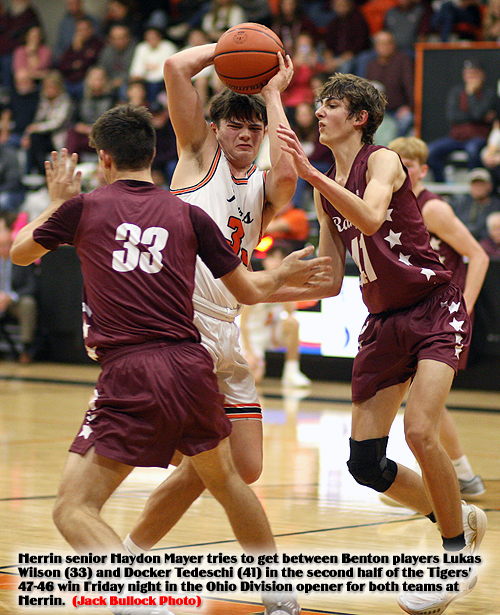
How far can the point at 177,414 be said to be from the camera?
3344mm

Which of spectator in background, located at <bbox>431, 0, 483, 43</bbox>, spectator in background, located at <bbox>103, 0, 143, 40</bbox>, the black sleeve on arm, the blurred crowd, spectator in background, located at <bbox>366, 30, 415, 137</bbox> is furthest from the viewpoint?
spectator in background, located at <bbox>103, 0, 143, 40</bbox>

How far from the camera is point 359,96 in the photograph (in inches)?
178

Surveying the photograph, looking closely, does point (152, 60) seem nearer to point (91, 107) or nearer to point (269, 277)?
point (91, 107)

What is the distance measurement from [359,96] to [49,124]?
12.2 m

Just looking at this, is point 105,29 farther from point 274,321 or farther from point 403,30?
point 274,321

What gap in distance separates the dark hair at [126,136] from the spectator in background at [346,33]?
11235mm

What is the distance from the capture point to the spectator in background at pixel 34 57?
17234 millimetres

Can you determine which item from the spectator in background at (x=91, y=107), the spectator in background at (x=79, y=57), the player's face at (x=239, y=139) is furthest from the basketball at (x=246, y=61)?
the spectator in background at (x=79, y=57)

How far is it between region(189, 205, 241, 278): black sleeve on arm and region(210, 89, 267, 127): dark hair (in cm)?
101

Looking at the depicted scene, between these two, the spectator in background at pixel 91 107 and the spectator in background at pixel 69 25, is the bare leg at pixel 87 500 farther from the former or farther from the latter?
the spectator in background at pixel 69 25

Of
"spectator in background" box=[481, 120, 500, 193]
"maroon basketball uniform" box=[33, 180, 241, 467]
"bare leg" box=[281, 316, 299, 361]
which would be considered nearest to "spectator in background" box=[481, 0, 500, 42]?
"spectator in background" box=[481, 120, 500, 193]

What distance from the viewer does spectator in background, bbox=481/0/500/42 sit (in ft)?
42.5

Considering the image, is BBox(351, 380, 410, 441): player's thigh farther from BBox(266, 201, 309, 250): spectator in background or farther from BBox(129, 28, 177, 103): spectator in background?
BBox(129, 28, 177, 103): spectator in background

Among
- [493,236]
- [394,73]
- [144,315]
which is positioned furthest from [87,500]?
[394,73]
